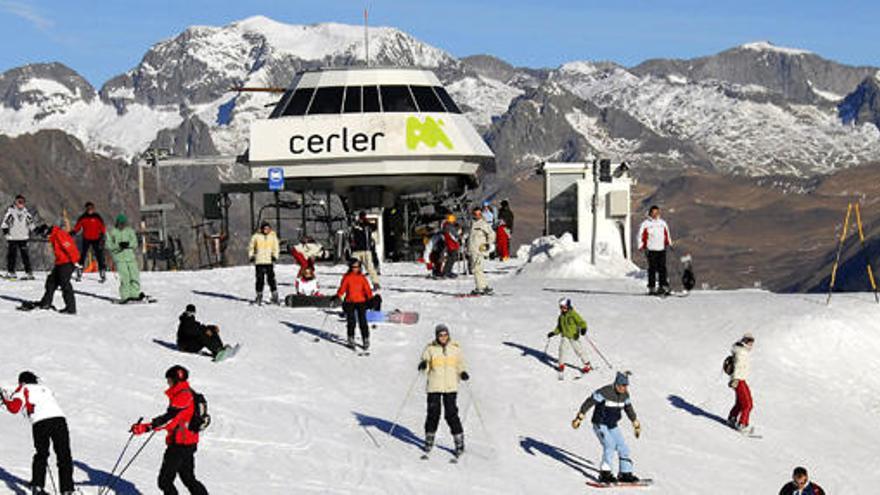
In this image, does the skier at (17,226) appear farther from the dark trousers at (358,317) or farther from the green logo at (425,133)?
the green logo at (425,133)

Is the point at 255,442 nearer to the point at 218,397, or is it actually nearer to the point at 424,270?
the point at 218,397

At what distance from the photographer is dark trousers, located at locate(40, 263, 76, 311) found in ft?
83.7

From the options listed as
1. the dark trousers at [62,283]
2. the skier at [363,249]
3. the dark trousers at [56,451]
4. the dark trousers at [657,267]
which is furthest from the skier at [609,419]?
the dark trousers at [657,267]

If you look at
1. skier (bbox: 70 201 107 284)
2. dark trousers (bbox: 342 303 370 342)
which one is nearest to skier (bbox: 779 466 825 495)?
dark trousers (bbox: 342 303 370 342)

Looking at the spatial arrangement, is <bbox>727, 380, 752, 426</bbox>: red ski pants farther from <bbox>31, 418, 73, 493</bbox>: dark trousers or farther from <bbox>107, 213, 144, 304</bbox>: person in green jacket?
<bbox>31, 418, 73, 493</bbox>: dark trousers

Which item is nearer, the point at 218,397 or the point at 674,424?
the point at 218,397

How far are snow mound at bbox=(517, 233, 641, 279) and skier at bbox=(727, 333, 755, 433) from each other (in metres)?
14.6

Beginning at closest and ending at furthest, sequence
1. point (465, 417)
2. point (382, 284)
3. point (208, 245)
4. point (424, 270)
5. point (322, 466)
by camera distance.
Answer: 1. point (322, 466)
2. point (465, 417)
3. point (382, 284)
4. point (424, 270)
5. point (208, 245)

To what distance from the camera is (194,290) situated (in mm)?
33219

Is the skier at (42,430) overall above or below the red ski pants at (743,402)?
above

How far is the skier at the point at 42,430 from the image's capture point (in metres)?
14.7

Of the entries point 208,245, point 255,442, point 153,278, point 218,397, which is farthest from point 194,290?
point 208,245

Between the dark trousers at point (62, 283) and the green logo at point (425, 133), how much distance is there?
23600mm

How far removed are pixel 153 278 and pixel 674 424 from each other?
58.0 ft
